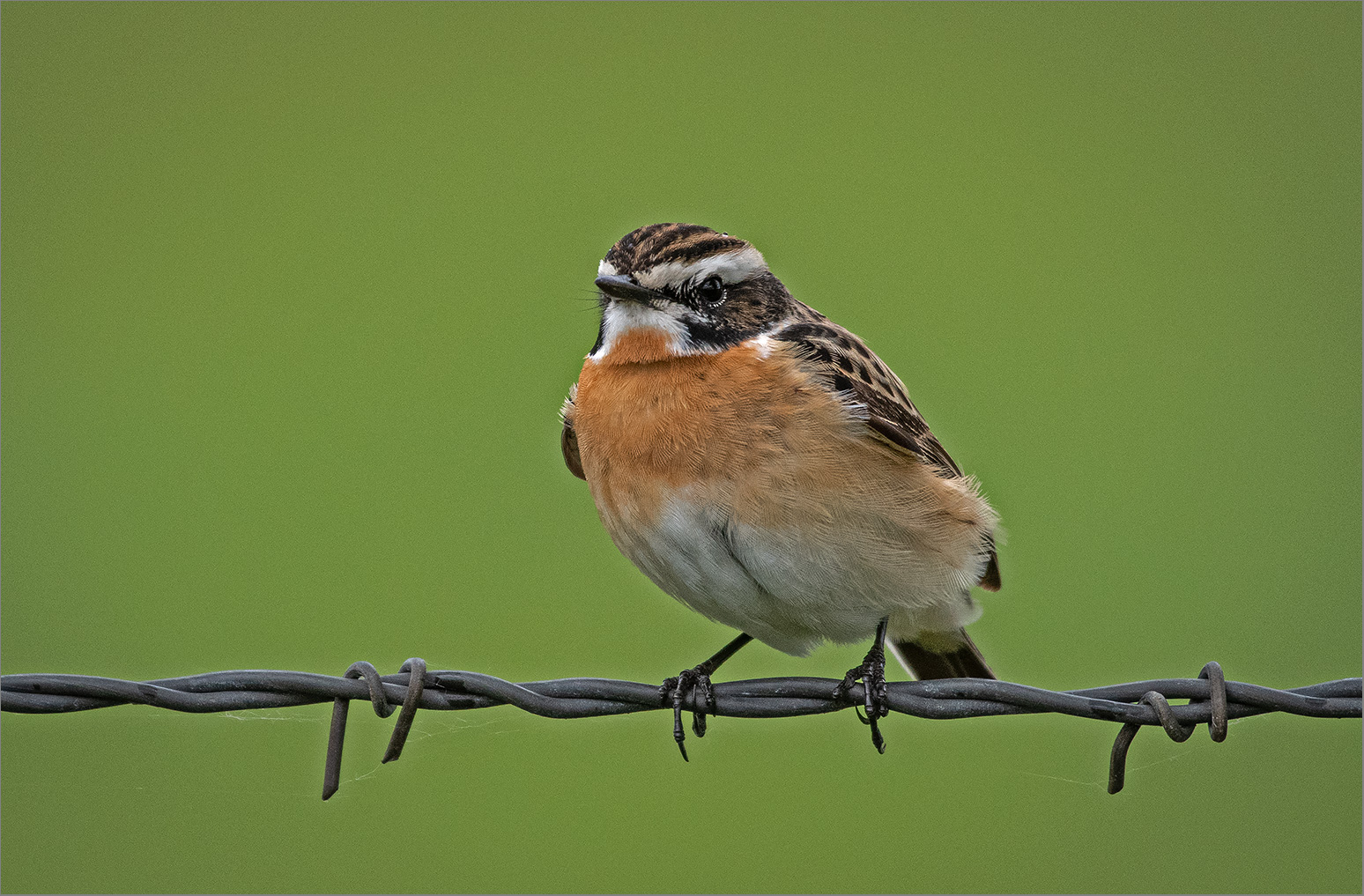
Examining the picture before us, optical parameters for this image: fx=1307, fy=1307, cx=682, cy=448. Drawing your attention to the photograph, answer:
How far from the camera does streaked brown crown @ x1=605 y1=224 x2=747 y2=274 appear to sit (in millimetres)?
5031

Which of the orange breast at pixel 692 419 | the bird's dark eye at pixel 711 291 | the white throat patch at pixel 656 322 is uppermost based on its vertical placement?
the bird's dark eye at pixel 711 291

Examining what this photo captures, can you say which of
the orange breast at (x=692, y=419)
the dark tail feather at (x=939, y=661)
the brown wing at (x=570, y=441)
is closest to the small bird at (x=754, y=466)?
the orange breast at (x=692, y=419)

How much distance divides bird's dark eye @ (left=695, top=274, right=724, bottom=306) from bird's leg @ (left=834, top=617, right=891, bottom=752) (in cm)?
151

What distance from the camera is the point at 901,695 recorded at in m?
4.37

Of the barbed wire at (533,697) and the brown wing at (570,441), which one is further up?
the brown wing at (570,441)

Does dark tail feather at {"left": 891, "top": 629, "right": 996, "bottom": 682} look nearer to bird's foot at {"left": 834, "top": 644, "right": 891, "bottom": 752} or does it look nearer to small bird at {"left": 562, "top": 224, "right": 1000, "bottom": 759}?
small bird at {"left": 562, "top": 224, "right": 1000, "bottom": 759}

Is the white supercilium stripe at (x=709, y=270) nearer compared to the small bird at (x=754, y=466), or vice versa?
the small bird at (x=754, y=466)

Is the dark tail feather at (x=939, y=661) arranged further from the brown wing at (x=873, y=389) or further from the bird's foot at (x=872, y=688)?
the bird's foot at (x=872, y=688)

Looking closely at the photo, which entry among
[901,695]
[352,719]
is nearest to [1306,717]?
[901,695]

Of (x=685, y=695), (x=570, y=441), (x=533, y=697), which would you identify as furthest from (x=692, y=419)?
(x=533, y=697)

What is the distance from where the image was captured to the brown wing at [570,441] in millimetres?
5551

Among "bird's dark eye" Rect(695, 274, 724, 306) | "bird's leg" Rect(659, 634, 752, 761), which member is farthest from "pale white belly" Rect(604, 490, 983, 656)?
"bird's dark eye" Rect(695, 274, 724, 306)

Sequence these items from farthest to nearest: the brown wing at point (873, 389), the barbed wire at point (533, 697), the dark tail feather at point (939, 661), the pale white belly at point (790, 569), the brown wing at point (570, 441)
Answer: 1. the dark tail feather at point (939, 661)
2. the brown wing at point (570, 441)
3. the brown wing at point (873, 389)
4. the pale white belly at point (790, 569)
5. the barbed wire at point (533, 697)

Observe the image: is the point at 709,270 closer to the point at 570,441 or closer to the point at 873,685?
the point at 570,441
